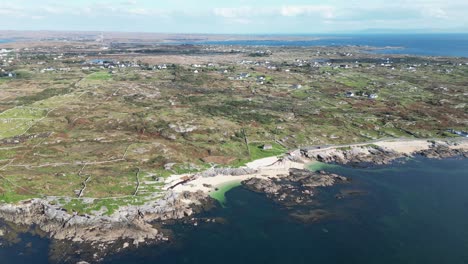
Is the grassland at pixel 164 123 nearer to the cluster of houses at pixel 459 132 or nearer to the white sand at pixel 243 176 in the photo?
the cluster of houses at pixel 459 132

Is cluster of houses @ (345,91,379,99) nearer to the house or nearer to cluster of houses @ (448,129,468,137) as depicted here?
cluster of houses @ (448,129,468,137)

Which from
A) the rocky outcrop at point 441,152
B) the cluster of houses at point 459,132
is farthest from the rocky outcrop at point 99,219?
the cluster of houses at point 459,132

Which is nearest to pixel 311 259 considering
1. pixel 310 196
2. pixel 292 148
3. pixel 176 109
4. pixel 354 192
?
pixel 310 196

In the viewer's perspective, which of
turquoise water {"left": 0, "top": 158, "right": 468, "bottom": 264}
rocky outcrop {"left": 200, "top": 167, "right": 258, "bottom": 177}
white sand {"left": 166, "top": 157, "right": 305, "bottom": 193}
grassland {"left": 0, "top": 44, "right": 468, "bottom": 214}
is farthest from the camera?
rocky outcrop {"left": 200, "top": 167, "right": 258, "bottom": 177}

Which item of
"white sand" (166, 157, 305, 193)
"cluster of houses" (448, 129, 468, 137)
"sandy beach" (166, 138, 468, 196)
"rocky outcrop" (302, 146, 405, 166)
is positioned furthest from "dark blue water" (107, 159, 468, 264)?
"cluster of houses" (448, 129, 468, 137)

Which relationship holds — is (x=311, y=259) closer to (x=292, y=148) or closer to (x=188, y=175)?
(x=188, y=175)

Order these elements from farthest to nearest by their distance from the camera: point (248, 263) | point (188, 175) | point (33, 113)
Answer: point (33, 113)
point (188, 175)
point (248, 263)
